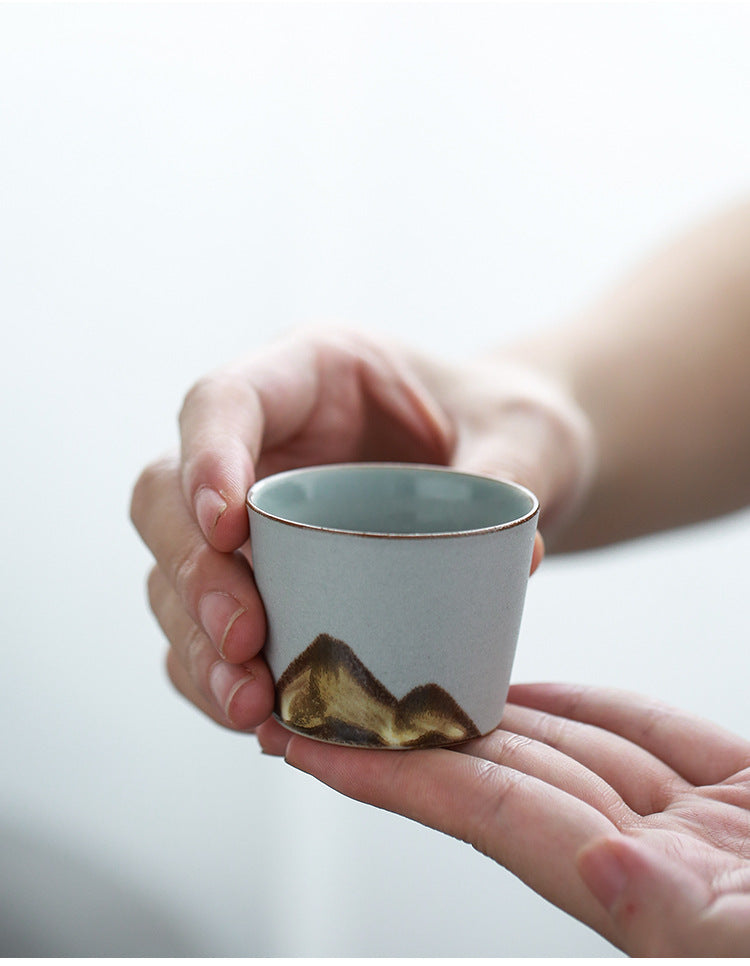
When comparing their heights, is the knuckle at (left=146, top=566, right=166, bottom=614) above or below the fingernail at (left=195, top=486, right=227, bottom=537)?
below

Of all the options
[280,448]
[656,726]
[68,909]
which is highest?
[280,448]

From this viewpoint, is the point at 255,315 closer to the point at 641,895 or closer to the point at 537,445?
the point at 537,445

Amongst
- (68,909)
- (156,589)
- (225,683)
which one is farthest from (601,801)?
(68,909)

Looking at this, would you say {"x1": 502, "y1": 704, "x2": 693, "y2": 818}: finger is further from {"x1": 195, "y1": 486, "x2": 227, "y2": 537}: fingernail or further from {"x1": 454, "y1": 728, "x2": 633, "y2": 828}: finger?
{"x1": 195, "y1": 486, "x2": 227, "y2": 537}: fingernail

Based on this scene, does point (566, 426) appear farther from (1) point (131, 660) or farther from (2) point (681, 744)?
(1) point (131, 660)

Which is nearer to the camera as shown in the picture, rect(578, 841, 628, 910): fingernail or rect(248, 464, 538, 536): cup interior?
rect(578, 841, 628, 910): fingernail

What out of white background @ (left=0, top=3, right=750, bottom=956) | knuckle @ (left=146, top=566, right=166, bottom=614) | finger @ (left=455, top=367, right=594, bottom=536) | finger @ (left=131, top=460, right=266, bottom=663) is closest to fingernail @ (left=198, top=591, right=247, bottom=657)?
finger @ (left=131, top=460, right=266, bottom=663)
